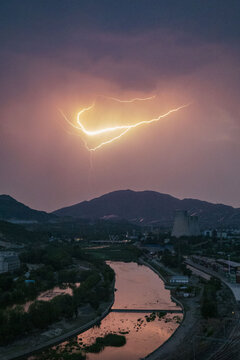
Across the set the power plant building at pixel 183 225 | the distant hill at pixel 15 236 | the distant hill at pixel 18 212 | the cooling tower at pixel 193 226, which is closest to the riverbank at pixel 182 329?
the distant hill at pixel 15 236

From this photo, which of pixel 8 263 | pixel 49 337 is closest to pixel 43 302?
pixel 49 337

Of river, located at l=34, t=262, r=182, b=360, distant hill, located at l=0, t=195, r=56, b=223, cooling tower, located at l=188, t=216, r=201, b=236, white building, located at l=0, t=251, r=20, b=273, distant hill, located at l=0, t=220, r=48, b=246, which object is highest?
distant hill, located at l=0, t=195, r=56, b=223

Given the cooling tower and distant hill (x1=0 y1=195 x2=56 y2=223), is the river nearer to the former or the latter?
the cooling tower

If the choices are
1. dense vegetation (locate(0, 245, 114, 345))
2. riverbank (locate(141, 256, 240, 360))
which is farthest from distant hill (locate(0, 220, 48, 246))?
riverbank (locate(141, 256, 240, 360))

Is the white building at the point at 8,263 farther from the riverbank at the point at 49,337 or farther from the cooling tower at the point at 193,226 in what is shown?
the cooling tower at the point at 193,226

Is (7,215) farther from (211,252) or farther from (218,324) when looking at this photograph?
(218,324)

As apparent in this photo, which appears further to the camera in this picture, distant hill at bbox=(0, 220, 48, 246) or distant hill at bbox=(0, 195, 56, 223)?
distant hill at bbox=(0, 195, 56, 223)

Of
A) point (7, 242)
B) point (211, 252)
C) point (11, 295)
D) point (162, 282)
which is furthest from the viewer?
point (7, 242)

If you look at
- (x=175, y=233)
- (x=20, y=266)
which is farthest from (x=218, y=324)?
(x=175, y=233)
